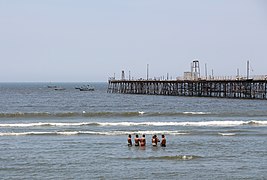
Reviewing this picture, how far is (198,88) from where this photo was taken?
87188mm

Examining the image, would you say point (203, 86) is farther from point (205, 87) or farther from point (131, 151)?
point (131, 151)

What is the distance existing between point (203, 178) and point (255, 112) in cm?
3316

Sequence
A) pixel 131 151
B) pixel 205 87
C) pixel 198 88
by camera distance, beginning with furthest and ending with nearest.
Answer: pixel 198 88
pixel 205 87
pixel 131 151

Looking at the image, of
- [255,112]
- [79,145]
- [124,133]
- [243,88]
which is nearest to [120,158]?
[79,145]

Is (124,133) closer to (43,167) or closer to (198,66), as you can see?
(43,167)

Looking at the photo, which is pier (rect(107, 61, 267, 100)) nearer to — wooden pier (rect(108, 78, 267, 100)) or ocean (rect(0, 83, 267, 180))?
wooden pier (rect(108, 78, 267, 100))

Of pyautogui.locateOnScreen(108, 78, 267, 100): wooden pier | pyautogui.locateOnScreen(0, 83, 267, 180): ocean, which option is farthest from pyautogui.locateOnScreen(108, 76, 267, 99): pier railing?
pyautogui.locateOnScreen(0, 83, 267, 180): ocean

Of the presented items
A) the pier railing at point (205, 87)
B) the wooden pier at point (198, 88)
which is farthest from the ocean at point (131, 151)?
the wooden pier at point (198, 88)

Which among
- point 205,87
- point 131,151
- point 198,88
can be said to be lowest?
point 131,151

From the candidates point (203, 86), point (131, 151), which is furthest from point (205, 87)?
point (131, 151)

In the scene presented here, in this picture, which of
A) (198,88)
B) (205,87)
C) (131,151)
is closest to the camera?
(131,151)

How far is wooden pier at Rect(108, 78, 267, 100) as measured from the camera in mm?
78375

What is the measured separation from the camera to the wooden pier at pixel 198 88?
7838 centimetres

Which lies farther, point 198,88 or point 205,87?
point 198,88
